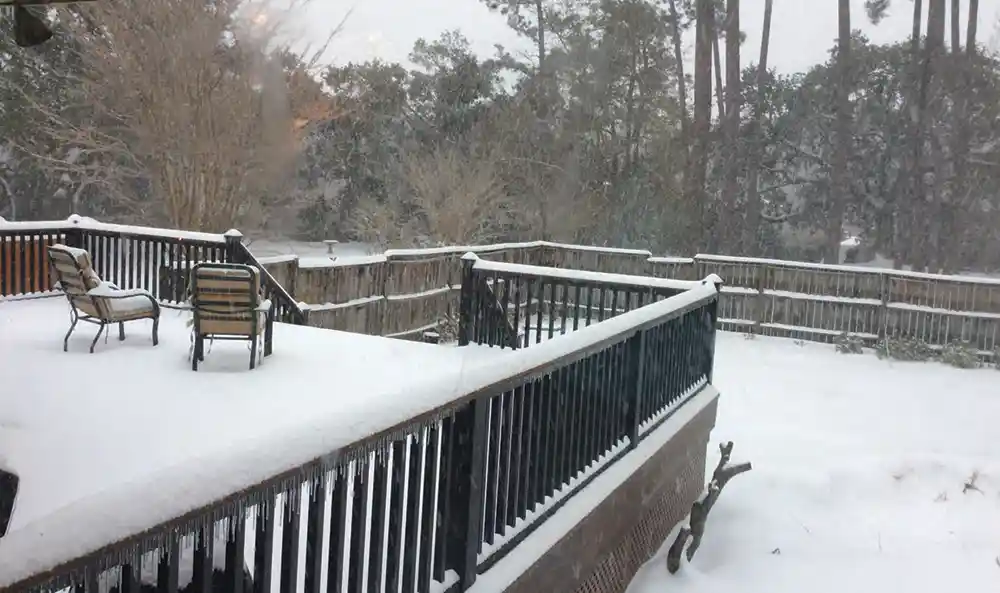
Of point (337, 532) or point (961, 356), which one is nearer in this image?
point (337, 532)

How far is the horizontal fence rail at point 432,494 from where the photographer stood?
4.85ft

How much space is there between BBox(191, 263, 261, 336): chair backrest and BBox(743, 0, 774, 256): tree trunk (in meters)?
11.9

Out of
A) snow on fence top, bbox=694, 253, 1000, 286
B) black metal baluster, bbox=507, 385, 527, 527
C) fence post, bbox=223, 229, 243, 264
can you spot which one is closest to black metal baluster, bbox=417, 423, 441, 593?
black metal baluster, bbox=507, 385, 527, 527

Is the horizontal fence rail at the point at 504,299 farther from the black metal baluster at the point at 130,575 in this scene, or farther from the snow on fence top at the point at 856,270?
the snow on fence top at the point at 856,270

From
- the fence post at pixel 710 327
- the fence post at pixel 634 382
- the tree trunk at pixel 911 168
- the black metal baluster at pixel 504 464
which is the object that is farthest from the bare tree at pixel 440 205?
the black metal baluster at pixel 504 464

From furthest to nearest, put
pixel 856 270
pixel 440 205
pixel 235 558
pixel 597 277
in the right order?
pixel 440 205
pixel 856 270
pixel 597 277
pixel 235 558

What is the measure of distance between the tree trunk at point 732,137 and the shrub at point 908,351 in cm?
476

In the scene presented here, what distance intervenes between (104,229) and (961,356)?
33.6ft

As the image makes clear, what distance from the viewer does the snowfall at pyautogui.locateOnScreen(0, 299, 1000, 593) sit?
14.1 ft

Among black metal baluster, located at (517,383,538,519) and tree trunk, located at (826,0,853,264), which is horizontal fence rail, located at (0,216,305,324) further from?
tree trunk, located at (826,0,853,264)

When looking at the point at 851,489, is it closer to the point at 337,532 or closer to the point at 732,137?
the point at 337,532

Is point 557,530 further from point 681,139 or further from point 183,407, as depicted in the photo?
point 681,139

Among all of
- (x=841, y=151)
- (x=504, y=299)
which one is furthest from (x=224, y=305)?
(x=841, y=151)

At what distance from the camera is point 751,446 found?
22.8ft
